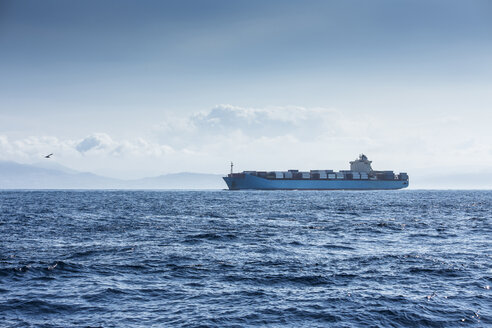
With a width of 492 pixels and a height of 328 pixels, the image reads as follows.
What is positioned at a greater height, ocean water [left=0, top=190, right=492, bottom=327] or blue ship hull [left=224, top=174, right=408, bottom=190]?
blue ship hull [left=224, top=174, right=408, bottom=190]

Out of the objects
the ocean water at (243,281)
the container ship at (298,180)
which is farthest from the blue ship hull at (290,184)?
the ocean water at (243,281)

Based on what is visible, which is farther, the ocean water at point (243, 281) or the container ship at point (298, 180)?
the container ship at point (298, 180)

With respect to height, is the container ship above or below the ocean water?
above

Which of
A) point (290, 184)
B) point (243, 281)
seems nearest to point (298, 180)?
point (290, 184)

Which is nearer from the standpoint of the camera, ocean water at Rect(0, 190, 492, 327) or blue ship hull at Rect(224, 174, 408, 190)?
ocean water at Rect(0, 190, 492, 327)

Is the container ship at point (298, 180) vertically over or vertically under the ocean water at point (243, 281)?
over

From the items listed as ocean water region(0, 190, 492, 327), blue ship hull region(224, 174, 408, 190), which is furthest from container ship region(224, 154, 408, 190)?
ocean water region(0, 190, 492, 327)

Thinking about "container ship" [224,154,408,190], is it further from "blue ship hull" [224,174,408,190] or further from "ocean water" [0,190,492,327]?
"ocean water" [0,190,492,327]

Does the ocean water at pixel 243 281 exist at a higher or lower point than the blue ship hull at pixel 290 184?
lower

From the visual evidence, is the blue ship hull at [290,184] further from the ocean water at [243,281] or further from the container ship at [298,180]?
the ocean water at [243,281]

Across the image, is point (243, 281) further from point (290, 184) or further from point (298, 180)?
point (298, 180)

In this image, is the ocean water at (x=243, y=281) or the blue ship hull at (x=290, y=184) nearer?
the ocean water at (x=243, y=281)

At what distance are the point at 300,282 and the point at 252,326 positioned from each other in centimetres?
595

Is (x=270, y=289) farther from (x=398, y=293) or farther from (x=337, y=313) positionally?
(x=398, y=293)
